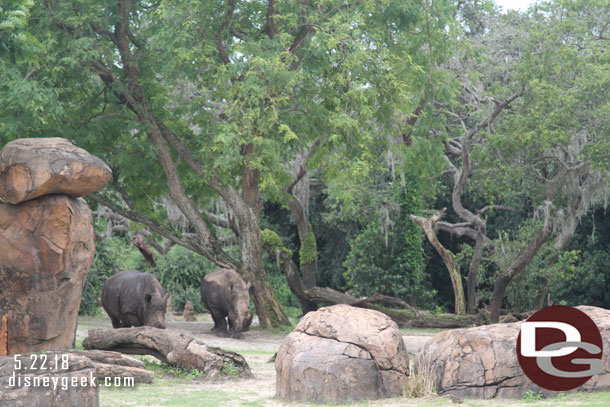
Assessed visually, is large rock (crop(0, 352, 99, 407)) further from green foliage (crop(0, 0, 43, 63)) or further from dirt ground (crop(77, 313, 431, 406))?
green foliage (crop(0, 0, 43, 63))

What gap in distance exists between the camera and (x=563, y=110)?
17797 millimetres

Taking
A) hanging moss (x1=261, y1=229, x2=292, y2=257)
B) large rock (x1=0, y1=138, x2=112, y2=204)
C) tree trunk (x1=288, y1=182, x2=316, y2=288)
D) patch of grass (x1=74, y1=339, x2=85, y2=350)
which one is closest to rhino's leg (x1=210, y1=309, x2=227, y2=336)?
patch of grass (x1=74, y1=339, x2=85, y2=350)

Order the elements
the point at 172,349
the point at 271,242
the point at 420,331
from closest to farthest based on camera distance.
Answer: the point at 172,349, the point at 420,331, the point at 271,242

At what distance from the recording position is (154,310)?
15648 mm

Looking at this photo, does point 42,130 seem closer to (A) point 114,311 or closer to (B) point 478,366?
(A) point 114,311

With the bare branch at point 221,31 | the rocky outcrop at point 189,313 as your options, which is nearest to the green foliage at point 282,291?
the rocky outcrop at point 189,313

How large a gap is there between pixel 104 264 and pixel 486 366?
18.0m

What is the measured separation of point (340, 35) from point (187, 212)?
6016mm

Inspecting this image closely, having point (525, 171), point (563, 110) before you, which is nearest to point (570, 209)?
point (525, 171)

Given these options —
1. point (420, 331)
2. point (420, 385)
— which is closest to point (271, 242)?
point (420, 331)

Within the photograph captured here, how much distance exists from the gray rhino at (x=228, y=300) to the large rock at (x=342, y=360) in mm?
8278

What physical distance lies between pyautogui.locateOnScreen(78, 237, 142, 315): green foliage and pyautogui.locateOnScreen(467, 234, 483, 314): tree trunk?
11.1 meters

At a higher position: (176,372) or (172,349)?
(172,349)

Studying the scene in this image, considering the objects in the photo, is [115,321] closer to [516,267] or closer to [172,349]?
[172,349]
